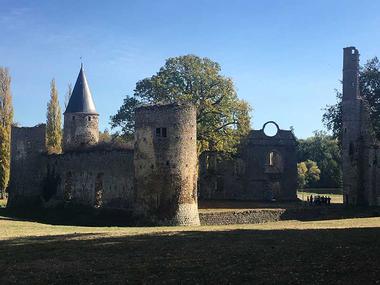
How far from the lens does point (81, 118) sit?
148 ft

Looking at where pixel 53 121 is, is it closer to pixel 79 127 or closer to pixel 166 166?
pixel 79 127

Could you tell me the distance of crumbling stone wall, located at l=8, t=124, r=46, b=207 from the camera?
41156mm

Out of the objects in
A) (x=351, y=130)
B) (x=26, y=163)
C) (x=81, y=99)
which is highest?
(x=81, y=99)

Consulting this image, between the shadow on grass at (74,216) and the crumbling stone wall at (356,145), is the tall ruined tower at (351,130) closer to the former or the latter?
the crumbling stone wall at (356,145)

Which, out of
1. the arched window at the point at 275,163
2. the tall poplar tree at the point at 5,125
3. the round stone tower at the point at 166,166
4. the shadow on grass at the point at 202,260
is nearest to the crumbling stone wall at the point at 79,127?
the tall poplar tree at the point at 5,125

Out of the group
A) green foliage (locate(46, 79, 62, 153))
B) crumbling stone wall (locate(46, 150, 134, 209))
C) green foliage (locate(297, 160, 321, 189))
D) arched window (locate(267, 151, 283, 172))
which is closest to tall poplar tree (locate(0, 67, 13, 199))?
green foliage (locate(46, 79, 62, 153))

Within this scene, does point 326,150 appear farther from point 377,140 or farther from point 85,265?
point 85,265

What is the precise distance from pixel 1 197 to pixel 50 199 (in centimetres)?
1818

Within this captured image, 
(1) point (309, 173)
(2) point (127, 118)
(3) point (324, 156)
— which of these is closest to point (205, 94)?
(2) point (127, 118)

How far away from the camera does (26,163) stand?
135 feet

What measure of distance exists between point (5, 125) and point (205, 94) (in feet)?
76.5

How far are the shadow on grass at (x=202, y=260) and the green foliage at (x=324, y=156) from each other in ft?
185

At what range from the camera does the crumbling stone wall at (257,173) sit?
51.7 meters

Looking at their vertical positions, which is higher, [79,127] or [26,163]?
[79,127]
